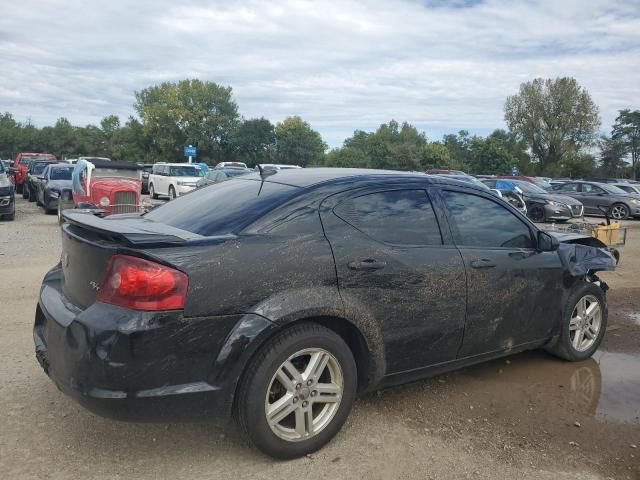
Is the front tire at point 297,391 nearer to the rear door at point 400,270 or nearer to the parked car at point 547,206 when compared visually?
the rear door at point 400,270

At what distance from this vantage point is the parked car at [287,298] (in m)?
2.81

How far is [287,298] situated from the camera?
3080 mm

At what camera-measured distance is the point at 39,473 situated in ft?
9.80

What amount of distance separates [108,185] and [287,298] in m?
11.3

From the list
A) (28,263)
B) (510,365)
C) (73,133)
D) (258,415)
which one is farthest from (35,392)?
(73,133)

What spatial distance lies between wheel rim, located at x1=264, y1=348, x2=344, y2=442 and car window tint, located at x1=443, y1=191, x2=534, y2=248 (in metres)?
1.38

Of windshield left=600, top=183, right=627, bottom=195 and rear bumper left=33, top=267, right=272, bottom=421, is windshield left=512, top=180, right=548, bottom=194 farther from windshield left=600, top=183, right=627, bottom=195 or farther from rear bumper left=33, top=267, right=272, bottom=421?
rear bumper left=33, top=267, right=272, bottom=421

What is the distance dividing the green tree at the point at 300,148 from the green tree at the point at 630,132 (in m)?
37.1

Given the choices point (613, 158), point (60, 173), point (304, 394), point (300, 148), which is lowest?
point (304, 394)

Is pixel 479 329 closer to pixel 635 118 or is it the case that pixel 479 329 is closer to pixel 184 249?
pixel 184 249

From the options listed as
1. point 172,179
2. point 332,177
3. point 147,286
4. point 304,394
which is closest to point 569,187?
point 172,179

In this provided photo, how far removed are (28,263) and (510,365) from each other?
763cm

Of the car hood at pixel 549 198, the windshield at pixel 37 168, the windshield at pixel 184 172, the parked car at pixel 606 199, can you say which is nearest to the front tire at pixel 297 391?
the car hood at pixel 549 198

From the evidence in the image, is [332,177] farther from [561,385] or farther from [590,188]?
[590,188]
